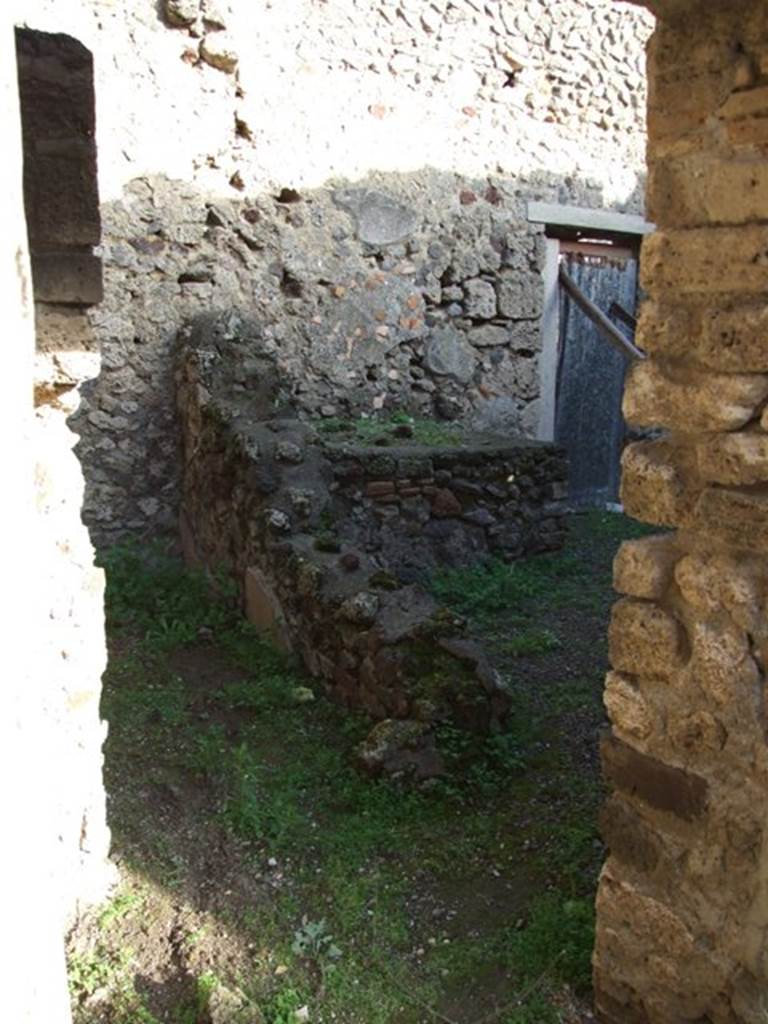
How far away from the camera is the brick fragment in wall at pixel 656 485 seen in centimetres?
217

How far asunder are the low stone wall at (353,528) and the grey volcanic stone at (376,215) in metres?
1.29

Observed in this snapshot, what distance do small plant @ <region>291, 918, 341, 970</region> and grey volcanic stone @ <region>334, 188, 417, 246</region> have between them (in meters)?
4.87

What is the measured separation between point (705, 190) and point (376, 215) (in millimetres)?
4805

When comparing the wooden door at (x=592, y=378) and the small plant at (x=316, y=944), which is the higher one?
the wooden door at (x=592, y=378)

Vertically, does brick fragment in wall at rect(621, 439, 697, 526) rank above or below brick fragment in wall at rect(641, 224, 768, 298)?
below

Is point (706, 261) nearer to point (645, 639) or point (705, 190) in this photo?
point (705, 190)

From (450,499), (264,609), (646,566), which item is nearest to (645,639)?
(646,566)

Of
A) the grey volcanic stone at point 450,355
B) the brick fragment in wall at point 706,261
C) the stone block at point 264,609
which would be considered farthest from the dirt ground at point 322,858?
the grey volcanic stone at point 450,355

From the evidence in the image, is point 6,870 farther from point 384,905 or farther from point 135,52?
point 135,52

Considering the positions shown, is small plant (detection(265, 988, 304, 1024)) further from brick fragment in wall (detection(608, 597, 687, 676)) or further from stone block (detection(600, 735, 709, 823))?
brick fragment in wall (detection(608, 597, 687, 676))

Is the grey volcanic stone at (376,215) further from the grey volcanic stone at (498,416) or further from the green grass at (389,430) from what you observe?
the grey volcanic stone at (498,416)

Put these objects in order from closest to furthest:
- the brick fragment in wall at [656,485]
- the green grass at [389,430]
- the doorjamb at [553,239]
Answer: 1. the brick fragment in wall at [656,485]
2. the green grass at [389,430]
3. the doorjamb at [553,239]

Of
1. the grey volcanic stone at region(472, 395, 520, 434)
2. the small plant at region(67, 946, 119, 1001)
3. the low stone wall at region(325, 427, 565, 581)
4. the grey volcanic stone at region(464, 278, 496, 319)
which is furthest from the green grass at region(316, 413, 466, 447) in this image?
the small plant at region(67, 946, 119, 1001)

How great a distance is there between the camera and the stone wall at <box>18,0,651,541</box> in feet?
18.9
